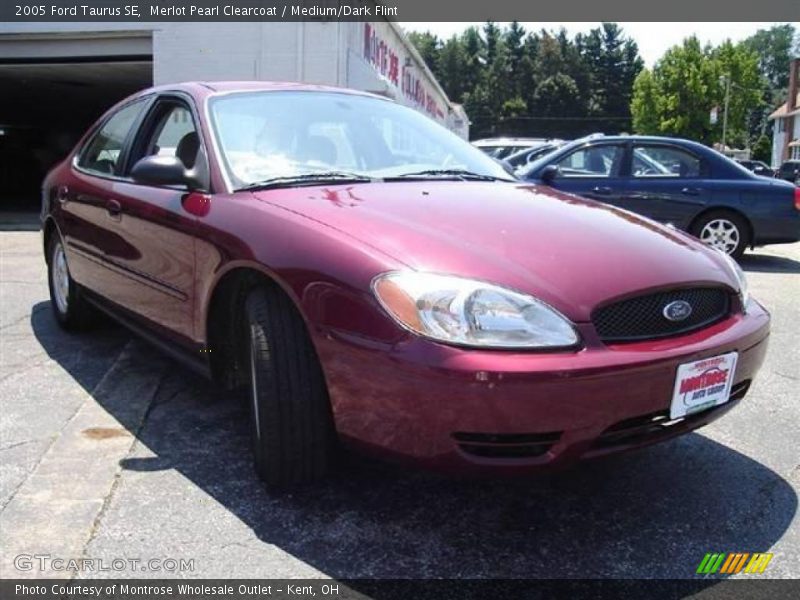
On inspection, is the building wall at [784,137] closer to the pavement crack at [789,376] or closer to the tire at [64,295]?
the pavement crack at [789,376]

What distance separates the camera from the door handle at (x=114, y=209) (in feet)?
12.4

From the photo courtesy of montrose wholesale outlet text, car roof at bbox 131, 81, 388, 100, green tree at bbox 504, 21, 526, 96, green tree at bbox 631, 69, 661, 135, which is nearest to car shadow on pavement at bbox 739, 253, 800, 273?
the photo courtesy of montrose wholesale outlet text

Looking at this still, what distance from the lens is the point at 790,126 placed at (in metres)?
61.1

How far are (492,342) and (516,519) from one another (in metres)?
0.76

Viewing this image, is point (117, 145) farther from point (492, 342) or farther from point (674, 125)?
point (674, 125)

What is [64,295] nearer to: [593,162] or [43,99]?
[593,162]

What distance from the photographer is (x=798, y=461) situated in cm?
312

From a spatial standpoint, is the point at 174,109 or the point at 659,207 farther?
the point at 659,207

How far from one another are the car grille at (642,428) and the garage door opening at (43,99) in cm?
1309

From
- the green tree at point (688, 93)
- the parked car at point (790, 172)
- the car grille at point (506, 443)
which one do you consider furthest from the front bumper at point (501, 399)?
the green tree at point (688, 93)

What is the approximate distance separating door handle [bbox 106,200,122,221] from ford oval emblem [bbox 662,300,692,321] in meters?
2.59

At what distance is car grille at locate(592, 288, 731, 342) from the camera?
2340 millimetres

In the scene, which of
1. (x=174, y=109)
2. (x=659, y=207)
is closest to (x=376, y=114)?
(x=174, y=109)

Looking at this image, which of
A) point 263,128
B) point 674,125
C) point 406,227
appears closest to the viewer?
point 406,227
